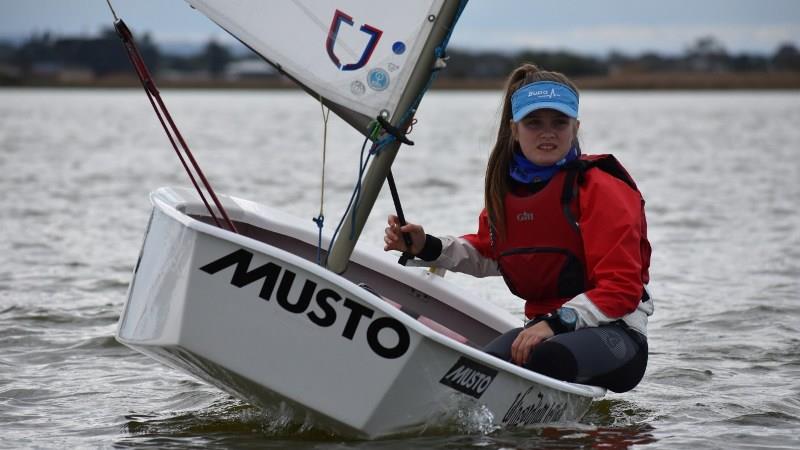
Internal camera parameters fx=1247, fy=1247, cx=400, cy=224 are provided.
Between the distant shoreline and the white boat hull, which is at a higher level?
the distant shoreline

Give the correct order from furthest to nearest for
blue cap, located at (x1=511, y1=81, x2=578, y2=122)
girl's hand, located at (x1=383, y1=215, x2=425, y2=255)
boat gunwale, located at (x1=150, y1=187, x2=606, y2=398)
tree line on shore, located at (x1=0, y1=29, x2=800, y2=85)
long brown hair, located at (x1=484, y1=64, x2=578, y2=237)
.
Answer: tree line on shore, located at (x1=0, y1=29, x2=800, y2=85) < girl's hand, located at (x1=383, y1=215, x2=425, y2=255) < long brown hair, located at (x1=484, y1=64, x2=578, y2=237) < blue cap, located at (x1=511, y1=81, x2=578, y2=122) < boat gunwale, located at (x1=150, y1=187, x2=606, y2=398)

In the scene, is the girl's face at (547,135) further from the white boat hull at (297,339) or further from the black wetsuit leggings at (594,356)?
the white boat hull at (297,339)

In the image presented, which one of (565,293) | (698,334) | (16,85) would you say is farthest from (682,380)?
(16,85)

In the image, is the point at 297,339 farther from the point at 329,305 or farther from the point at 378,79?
the point at 378,79

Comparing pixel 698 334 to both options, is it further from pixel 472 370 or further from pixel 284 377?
pixel 284 377

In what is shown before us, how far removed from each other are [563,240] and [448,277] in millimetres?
4384

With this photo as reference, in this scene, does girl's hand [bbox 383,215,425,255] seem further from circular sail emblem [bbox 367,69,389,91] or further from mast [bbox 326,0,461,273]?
circular sail emblem [bbox 367,69,389,91]

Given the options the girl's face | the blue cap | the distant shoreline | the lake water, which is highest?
the distant shoreline

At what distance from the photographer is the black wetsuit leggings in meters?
4.09

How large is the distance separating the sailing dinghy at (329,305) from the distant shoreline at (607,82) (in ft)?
227

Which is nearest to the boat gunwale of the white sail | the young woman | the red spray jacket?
the young woman

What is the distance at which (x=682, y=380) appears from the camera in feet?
18.5

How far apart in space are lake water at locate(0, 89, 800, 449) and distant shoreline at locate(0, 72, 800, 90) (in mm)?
55975

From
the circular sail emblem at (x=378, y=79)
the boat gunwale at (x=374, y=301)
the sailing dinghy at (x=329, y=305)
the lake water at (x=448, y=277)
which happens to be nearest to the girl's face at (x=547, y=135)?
the lake water at (x=448, y=277)
